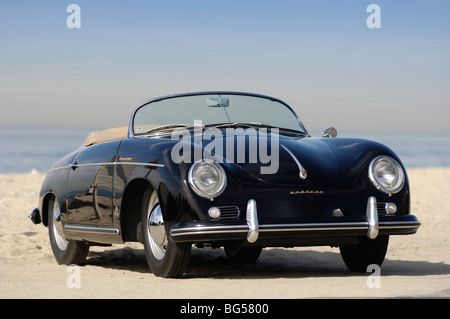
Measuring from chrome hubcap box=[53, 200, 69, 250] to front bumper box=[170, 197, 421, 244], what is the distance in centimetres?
261

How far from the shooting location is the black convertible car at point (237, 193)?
5.18m

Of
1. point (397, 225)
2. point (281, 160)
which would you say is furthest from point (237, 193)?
point (397, 225)

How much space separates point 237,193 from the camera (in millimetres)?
5215

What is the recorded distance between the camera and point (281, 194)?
529 centimetres

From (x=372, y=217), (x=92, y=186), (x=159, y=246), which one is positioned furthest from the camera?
(x=92, y=186)

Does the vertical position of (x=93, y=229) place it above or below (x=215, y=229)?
below

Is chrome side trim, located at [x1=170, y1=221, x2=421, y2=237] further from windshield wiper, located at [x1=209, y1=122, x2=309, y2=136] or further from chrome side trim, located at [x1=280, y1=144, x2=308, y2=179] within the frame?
windshield wiper, located at [x1=209, y1=122, x2=309, y2=136]

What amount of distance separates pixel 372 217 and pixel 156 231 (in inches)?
62.7

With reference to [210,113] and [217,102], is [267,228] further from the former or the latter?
[217,102]

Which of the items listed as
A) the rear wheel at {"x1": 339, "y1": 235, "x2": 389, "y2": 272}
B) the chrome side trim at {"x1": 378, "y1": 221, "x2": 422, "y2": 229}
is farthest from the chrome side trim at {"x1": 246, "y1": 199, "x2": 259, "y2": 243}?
the rear wheel at {"x1": 339, "y1": 235, "x2": 389, "y2": 272}

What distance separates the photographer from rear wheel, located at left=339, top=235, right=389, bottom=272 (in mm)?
5992

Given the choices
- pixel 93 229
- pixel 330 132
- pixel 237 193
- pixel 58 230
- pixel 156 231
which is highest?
pixel 330 132
